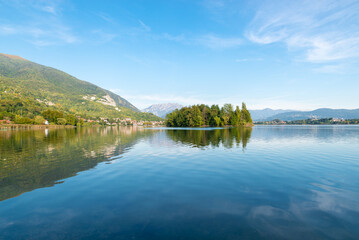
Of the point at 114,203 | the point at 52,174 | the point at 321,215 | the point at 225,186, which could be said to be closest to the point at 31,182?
the point at 52,174

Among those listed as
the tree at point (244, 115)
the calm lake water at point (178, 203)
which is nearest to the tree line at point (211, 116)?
the tree at point (244, 115)

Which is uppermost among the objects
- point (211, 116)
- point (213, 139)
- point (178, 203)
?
point (211, 116)

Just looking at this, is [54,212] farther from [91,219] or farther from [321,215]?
[321,215]

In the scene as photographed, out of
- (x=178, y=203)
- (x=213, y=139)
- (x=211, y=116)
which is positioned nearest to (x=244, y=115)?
(x=211, y=116)

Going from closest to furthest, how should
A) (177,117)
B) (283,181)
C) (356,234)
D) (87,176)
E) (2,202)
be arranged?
1. (356,234)
2. (2,202)
3. (283,181)
4. (87,176)
5. (177,117)

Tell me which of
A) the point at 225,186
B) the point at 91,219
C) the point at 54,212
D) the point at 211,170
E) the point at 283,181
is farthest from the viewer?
the point at 211,170

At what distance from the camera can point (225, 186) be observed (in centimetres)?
1291

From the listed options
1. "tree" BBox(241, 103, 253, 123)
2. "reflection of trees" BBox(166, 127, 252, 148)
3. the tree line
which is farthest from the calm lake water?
"tree" BBox(241, 103, 253, 123)

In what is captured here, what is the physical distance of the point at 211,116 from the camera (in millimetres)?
177000

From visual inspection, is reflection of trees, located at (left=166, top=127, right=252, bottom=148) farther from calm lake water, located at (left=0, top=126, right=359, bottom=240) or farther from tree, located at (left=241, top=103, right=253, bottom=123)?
tree, located at (left=241, top=103, right=253, bottom=123)

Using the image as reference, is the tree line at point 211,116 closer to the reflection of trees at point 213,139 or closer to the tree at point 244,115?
the tree at point 244,115

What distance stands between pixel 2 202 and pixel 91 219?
20.7ft

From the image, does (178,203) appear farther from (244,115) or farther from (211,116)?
(244,115)

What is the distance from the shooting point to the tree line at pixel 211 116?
6676 inches
